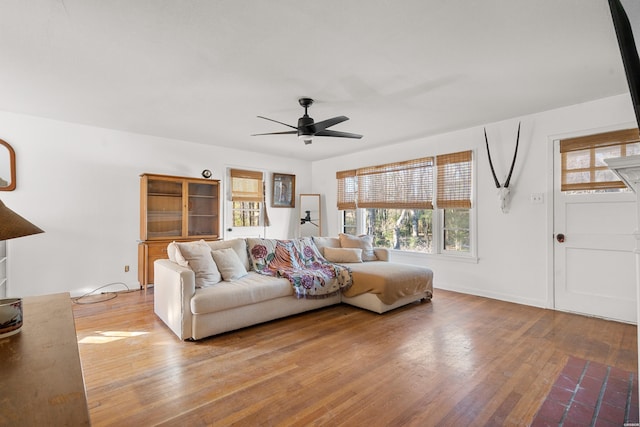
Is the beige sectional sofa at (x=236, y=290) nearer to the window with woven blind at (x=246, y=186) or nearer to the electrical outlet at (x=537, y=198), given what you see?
the electrical outlet at (x=537, y=198)

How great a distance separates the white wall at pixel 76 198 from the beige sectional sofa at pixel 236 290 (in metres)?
1.61

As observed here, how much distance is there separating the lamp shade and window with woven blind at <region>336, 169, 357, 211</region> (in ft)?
17.1

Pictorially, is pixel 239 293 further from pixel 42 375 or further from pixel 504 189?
pixel 504 189

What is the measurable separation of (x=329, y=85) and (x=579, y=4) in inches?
72.2

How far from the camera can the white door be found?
10.6ft

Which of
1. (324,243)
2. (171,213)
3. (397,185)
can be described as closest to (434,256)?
(397,185)

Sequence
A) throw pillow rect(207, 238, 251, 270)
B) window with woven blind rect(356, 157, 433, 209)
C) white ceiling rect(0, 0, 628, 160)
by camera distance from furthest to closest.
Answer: window with woven blind rect(356, 157, 433, 209), throw pillow rect(207, 238, 251, 270), white ceiling rect(0, 0, 628, 160)

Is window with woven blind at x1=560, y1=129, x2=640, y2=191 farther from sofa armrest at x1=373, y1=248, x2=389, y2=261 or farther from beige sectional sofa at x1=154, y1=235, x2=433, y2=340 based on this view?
sofa armrest at x1=373, y1=248, x2=389, y2=261

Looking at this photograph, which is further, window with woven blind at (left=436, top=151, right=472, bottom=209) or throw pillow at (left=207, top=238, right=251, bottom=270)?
window with woven blind at (left=436, top=151, right=472, bottom=209)

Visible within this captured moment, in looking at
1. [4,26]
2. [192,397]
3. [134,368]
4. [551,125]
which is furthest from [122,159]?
[551,125]

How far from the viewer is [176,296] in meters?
2.86

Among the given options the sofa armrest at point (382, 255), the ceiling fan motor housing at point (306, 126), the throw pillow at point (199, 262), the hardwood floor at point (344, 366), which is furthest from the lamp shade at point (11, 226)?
the sofa armrest at point (382, 255)

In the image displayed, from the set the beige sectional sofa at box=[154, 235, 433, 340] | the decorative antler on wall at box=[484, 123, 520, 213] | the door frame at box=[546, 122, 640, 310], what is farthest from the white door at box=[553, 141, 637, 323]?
the beige sectional sofa at box=[154, 235, 433, 340]

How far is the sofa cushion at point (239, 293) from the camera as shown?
2760 mm
